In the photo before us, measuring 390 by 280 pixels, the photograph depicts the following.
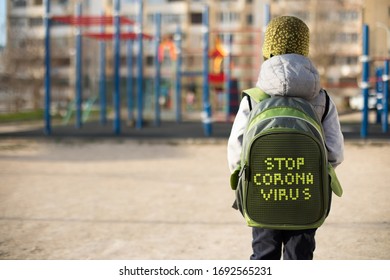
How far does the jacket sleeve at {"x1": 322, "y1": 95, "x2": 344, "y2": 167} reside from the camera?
2.22 meters

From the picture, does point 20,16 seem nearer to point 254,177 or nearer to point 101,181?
point 101,181

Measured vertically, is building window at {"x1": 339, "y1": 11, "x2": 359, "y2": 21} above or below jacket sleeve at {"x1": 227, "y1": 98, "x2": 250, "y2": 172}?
above

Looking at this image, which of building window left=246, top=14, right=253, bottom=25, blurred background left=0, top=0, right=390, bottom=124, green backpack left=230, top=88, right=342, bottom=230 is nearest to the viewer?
green backpack left=230, top=88, right=342, bottom=230

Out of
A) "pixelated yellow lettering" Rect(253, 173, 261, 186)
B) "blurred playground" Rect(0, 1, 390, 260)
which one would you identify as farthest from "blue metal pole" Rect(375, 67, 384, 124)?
"pixelated yellow lettering" Rect(253, 173, 261, 186)

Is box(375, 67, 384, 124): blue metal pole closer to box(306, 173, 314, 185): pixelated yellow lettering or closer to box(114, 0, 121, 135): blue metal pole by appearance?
box(114, 0, 121, 135): blue metal pole

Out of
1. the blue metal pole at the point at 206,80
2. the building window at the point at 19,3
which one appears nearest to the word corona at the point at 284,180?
the blue metal pole at the point at 206,80

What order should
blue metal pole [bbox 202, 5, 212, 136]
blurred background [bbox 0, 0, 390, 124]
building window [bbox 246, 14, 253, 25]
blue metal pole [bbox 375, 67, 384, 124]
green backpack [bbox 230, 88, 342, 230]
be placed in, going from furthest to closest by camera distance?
building window [bbox 246, 14, 253, 25]
blurred background [bbox 0, 0, 390, 124]
blue metal pole [bbox 375, 67, 384, 124]
blue metal pole [bbox 202, 5, 212, 136]
green backpack [bbox 230, 88, 342, 230]

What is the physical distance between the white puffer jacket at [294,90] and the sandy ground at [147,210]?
57.2 inches

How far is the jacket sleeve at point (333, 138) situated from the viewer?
2.22m

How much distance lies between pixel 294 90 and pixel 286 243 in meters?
0.52

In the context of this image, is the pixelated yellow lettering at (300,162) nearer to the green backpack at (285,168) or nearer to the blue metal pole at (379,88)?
the green backpack at (285,168)

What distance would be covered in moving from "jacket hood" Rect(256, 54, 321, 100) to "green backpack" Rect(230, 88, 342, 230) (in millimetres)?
29
